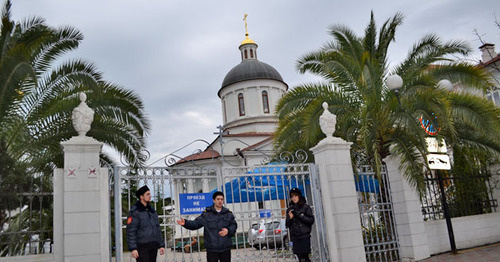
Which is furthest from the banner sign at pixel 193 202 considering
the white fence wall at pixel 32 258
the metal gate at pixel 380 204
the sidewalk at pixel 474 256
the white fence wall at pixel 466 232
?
the white fence wall at pixel 466 232

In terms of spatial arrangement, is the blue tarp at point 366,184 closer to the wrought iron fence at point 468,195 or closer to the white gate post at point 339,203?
the white gate post at point 339,203

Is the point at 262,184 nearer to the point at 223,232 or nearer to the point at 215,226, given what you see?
the point at 215,226

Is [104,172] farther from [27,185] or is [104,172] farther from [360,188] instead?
[360,188]

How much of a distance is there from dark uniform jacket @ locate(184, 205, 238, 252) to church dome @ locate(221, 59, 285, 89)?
93.4 feet

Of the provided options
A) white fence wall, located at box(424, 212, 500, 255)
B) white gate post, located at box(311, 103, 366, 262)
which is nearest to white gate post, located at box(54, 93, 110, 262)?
white gate post, located at box(311, 103, 366, 262)

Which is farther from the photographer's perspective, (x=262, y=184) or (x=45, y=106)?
(x=262, y=184)

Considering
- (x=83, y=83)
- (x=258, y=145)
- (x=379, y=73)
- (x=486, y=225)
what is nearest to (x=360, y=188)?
(x=379, y=73)

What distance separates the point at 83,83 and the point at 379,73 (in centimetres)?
708

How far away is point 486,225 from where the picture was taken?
1097 cm

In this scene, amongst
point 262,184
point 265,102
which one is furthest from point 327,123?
point 265,102

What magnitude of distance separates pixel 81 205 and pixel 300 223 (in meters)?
3.55

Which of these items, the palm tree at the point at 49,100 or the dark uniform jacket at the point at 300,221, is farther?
the palm tree at the point at 49,100

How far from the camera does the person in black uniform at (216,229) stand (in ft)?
18.7

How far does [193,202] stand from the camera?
302 inches
